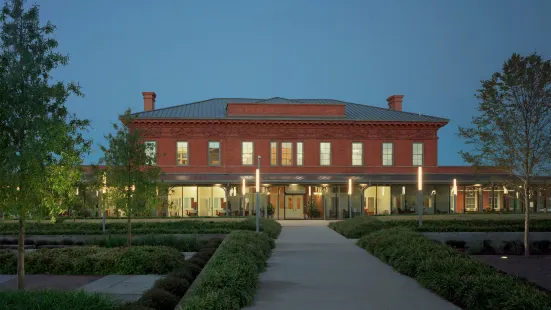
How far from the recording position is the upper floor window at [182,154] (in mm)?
42812

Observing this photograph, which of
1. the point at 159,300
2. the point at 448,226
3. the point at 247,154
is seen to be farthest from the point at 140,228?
the point at 247,154

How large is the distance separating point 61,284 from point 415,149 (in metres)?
35.6

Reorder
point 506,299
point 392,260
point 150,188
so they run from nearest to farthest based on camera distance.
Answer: point 506,299, point 392,260, point 150,188

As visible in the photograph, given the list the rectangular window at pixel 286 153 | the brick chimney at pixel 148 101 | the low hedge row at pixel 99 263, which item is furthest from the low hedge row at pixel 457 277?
the brick chimney at pixel 148 101

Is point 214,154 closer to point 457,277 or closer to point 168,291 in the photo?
point 168,291

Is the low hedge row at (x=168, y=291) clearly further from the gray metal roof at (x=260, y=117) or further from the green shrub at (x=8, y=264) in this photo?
the gray metal roof at (x=260, y=117)

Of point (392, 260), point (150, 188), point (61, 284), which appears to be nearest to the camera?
point (61, 284)

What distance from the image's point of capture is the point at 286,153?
43.5m

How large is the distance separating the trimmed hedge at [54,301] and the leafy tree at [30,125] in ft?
7.49

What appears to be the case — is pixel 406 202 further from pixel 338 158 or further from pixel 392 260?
pixel 392 260

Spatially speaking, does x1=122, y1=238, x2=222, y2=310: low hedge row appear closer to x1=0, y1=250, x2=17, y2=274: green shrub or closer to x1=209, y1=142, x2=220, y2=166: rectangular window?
x1=0, y1=250, x2=17, y2=274: green shrub

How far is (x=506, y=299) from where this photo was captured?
30.5ft

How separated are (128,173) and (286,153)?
25.0m

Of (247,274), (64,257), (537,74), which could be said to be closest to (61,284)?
(64,257)
